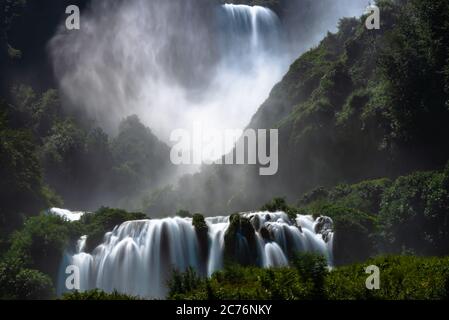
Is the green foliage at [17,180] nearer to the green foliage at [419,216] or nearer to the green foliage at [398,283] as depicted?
the green foliage at [419,216]

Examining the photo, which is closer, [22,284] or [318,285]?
[318,285]

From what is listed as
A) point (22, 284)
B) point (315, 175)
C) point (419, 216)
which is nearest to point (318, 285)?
point (22, 284)

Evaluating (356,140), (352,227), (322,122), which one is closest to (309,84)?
(322,122)

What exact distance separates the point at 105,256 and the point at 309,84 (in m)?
49.6

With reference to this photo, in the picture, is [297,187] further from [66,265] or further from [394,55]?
[66,265]

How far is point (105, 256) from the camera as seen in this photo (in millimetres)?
42656

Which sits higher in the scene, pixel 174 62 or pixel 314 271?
pixel 174 62

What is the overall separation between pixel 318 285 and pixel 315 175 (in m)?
56.7

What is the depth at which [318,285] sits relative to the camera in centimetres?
1451

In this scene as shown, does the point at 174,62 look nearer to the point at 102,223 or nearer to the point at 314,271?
the point at 102,223

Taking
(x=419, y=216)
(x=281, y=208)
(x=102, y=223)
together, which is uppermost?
(x=281, y=208)

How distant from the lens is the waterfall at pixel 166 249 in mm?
40156

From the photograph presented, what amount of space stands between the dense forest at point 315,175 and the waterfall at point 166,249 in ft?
4.17

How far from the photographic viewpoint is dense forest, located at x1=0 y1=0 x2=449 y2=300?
55.5 feet
